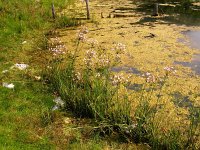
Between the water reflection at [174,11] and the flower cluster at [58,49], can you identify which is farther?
the water reflection at [174,11]

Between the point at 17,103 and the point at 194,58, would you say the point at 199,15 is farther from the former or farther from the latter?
the point at 17,103

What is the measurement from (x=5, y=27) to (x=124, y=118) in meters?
11.3

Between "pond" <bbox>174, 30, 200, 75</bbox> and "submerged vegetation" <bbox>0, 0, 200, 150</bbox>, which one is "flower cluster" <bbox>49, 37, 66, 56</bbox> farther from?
"pond" <bbox>174, 30, 200, 75</bbox>

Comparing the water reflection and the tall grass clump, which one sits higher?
the water reflection

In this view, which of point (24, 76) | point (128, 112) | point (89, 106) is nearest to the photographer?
point (128, 112)

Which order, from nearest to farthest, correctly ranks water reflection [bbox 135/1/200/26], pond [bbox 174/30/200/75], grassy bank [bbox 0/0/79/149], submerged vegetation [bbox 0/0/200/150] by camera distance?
1. submerged vegetation [bbox 0/0/200/150]
2. grassy bank [bbox 0/0/79/149]
3. pond [bbox 174/30/200/75]
4. water reflection [bbox 135/1/200/26]

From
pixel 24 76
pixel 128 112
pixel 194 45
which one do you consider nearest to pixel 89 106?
pixel 128 112

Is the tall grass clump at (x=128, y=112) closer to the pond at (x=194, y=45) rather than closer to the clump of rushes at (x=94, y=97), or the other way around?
the clump of rushes at (x=94, y=97)

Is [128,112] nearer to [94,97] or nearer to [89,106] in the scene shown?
[94,97]

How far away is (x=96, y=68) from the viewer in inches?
564

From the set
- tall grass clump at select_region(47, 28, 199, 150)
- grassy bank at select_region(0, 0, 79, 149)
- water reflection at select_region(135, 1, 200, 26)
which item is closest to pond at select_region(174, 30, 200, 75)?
water reflection at select_region(135, 1, 200, 26)

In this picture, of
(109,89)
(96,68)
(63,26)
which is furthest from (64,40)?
(109,89)

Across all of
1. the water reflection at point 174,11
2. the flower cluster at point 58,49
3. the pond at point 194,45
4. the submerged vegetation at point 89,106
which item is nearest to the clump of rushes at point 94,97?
the submerged vegetation at point 89,106

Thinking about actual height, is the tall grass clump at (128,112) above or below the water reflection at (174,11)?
below
